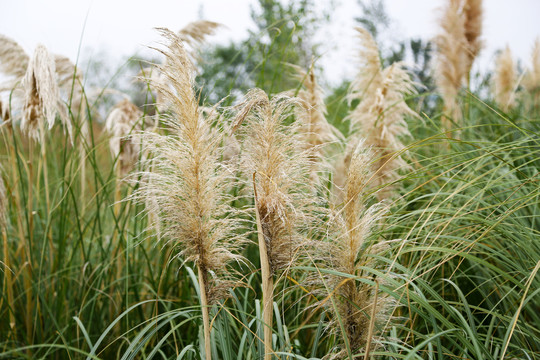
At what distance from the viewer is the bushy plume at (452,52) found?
16.6 feet

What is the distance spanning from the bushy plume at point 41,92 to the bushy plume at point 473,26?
15.0ft

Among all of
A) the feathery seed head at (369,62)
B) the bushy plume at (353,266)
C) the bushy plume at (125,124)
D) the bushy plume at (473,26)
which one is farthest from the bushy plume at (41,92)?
the bushy plume at (473,26)

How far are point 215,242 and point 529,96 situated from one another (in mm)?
6140

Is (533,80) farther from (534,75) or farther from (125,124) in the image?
(125,124)

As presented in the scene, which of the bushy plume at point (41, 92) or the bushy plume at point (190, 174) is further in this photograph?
the bushy plume at point (41, 92)

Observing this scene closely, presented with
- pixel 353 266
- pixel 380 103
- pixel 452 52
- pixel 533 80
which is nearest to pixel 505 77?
pixel 533 80

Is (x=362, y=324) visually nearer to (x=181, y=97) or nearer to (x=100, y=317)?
(x=181, y=97)

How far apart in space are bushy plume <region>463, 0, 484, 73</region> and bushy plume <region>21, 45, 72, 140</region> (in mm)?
4561

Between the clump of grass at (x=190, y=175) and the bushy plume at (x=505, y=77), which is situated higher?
the bushy plume at (x=505, y=77)

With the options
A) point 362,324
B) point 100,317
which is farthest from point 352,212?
point 100,317

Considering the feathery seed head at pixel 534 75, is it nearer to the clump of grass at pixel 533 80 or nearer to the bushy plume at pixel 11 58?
the clump of grass at pixel 533 80

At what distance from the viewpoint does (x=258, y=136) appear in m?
1.40

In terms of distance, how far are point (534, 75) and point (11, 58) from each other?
6.03 metres

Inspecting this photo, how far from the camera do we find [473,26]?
5.36 metres
